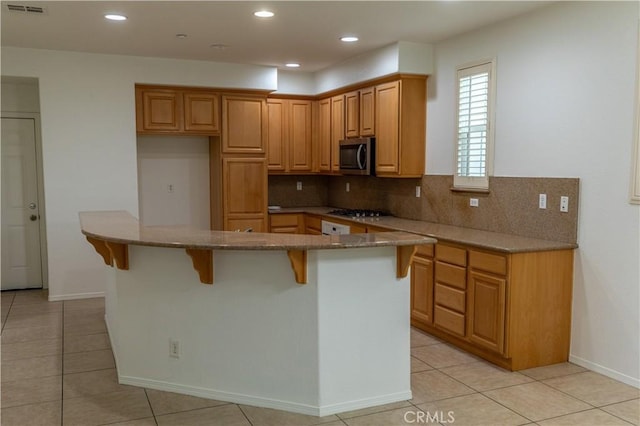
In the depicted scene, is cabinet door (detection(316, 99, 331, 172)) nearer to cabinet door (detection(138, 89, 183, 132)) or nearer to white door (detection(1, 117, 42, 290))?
cabinet door (detection(138, 89, 183, 132))

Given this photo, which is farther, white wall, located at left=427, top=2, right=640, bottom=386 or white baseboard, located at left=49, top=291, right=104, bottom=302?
white baseboard, located at left=49, top=291, right=104, bottom=302

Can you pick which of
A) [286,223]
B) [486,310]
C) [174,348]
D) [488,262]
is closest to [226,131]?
[286,223]

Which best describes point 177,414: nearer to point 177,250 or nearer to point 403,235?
point 177,250

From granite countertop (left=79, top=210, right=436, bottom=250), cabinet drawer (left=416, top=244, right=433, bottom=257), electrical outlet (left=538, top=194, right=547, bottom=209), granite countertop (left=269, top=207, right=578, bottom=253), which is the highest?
electrical outlet (left=538, top=194, right=547, bottom=209)

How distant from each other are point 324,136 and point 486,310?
351 cm

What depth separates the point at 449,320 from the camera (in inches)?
167

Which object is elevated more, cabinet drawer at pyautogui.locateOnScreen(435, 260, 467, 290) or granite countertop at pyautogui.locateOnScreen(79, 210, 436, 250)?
granite countertop at pyautogui.locateOnScreen(79, 210, 436, 250)

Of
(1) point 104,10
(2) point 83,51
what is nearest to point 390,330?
(1) point 104,10

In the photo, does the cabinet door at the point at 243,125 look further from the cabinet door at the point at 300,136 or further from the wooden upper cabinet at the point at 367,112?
the wooden upper cabinet at the point at 367,112

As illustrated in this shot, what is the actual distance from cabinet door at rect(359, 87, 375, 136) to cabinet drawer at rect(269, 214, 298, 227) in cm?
150

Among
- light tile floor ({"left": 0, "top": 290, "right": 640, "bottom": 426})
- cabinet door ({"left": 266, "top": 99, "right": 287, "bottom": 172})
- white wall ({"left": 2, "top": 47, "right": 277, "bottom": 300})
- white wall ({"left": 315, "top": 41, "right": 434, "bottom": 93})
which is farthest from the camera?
cabinet door ({"left": 266, "top": 99, "right": 287, "bottom": 172})

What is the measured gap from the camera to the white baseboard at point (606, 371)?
11.2 feet

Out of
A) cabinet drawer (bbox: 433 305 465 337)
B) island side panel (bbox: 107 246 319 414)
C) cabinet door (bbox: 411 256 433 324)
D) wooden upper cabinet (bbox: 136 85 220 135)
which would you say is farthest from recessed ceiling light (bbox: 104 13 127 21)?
cabinet drawer (bbox: 433 305 465 337)

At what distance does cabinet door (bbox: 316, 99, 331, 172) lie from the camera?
21.6 ft
